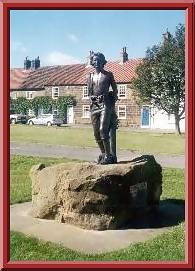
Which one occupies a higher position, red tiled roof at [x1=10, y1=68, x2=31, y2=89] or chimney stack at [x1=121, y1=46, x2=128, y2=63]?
chimney stack at [x1=121, y1=46, x2=128, y2=63]

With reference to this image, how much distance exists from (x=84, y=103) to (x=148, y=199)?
183 cm

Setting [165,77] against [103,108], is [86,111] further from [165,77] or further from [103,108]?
[165,77]

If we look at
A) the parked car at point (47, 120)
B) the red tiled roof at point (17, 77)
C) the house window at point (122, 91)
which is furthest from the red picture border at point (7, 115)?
the house window at point (122, 91)

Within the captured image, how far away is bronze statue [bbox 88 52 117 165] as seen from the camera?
24.3ft

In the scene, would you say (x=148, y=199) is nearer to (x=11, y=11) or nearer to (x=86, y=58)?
(x=86, y=58)

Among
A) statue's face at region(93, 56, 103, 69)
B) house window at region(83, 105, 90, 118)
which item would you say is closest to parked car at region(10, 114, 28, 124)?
house window at region(83, 105, 90, 118)

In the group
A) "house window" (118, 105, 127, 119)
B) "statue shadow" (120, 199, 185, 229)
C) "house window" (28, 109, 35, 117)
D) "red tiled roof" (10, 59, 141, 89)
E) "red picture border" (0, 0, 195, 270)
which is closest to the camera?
"red picture border" (0, 0, 195, 270)

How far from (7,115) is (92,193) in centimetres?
216

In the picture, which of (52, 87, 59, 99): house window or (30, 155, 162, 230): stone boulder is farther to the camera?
(52, 87, 59, 99): house window

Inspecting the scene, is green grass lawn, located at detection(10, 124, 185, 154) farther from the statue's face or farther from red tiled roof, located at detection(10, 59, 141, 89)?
the statue's face

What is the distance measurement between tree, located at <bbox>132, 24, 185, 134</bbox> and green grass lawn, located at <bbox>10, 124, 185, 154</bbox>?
20.0 inches

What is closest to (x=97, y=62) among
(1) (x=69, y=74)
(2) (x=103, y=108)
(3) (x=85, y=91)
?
(1) (x=69, y=74)

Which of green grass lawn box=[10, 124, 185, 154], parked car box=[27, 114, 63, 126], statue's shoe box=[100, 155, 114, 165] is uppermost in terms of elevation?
parked car box=[27, 114, 63, 126]

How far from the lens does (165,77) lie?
784 centimetres
